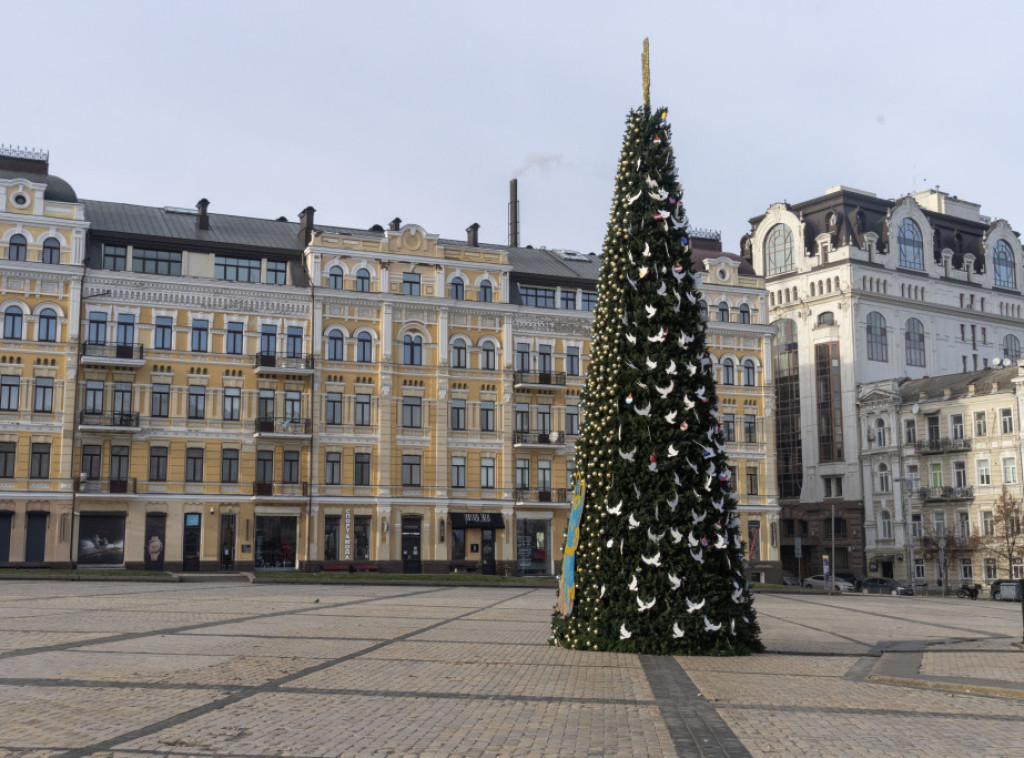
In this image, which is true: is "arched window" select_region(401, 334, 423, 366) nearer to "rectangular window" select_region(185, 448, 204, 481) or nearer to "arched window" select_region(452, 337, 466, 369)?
"arched window" select_region(452, 337, 466, 369)

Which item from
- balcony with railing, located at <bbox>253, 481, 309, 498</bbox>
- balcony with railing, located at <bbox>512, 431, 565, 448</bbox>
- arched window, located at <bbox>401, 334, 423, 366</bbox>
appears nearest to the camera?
balcony with railing, located at <bbox>253, 481, 309, 498</bbox>

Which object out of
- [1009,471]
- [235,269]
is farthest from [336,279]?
[1009,471]

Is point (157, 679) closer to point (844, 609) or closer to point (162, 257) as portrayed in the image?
point (844, 609)

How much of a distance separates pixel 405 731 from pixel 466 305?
44.3m

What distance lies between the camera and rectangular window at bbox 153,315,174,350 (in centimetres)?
4900

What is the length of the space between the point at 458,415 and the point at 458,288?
6.46m

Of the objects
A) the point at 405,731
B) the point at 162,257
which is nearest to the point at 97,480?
the point at 162,257

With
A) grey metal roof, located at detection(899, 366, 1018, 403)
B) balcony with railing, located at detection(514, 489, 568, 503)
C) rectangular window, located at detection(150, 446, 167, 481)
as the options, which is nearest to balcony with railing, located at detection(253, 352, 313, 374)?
rectangular window, located at detection(150, 446, 167, 481)

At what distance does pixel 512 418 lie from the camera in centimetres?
5475

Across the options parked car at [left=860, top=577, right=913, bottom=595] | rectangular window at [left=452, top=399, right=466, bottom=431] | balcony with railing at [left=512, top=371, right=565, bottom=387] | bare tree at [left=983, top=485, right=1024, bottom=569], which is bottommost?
parked car at [left=860, top=577, right=913, bottom=595]

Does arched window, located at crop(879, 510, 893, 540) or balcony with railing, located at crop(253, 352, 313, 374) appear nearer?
balcony with railing, located at crop(253, 352, 313, 374)

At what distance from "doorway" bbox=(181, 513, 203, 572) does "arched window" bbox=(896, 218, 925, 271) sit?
172 feet

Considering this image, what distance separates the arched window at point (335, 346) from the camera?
171 ft

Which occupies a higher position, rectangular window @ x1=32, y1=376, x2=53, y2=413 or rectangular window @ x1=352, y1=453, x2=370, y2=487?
rectangular window @ x1=32, y1=376, x2=53, y2=413
